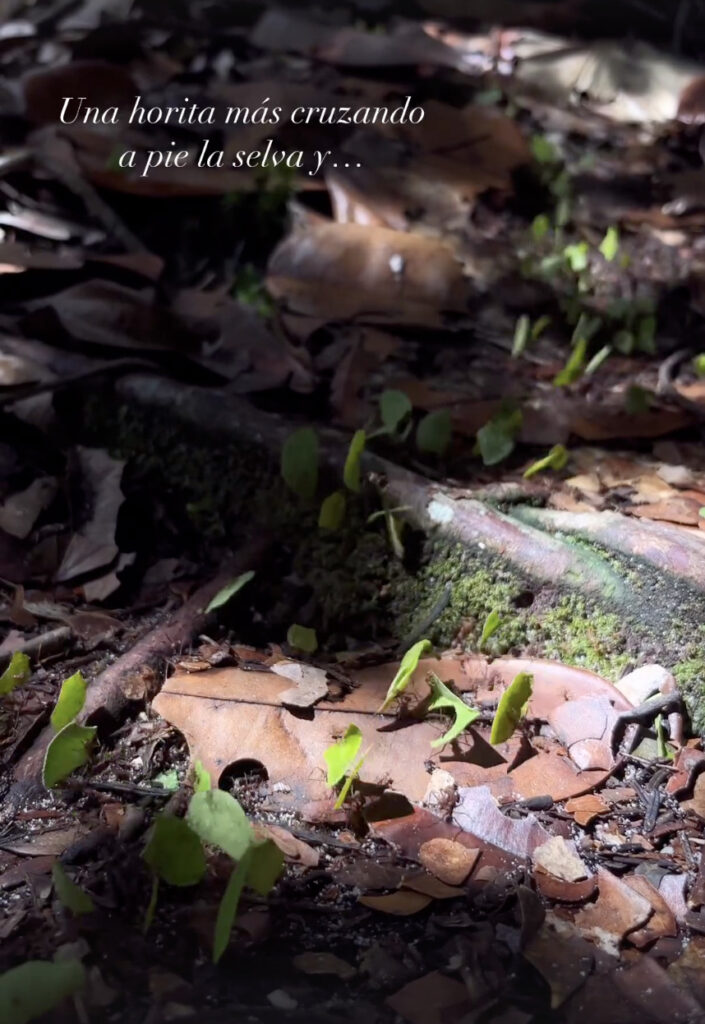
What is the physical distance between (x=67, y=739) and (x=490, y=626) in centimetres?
73

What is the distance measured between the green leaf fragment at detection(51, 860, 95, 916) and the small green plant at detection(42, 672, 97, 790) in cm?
20

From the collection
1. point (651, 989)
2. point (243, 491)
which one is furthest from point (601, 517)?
point (651, 989)

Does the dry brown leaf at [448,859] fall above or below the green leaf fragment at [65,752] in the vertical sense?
below

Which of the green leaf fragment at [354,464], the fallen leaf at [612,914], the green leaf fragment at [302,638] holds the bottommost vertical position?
the green leaf fragment at [302,638]

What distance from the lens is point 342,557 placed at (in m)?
1.79

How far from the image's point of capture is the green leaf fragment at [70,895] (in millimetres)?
1034

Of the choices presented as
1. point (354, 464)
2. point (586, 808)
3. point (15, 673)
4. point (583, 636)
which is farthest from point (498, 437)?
point (15, 673)

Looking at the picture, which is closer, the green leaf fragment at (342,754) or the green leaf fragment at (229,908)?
the green leaf fragment at (229,908)

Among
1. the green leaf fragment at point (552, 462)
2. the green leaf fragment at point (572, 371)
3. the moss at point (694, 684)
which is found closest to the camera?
the moss at point (694, 684)

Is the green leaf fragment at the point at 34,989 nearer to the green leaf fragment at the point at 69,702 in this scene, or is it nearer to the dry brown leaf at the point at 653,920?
the green leaf fragment at the point at 69,702

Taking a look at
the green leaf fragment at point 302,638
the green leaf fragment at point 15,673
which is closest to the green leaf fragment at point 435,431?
the green leaf fragment at point 302,638

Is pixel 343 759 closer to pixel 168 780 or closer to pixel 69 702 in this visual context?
pixel 168 780

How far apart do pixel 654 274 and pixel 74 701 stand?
2.13m

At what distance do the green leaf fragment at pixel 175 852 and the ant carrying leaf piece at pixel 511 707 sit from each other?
0.50 m
